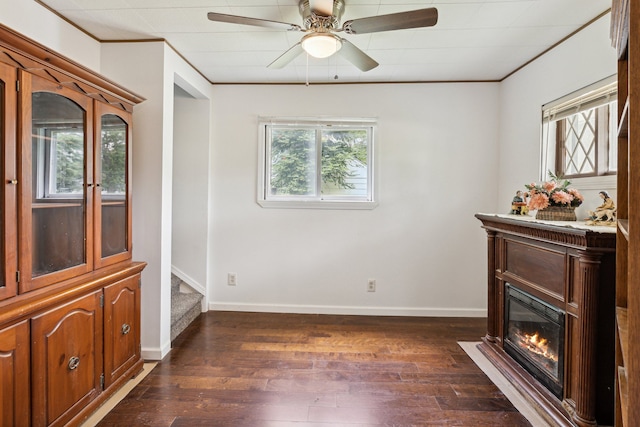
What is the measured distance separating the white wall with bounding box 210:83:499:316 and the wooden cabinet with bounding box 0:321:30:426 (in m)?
2.09

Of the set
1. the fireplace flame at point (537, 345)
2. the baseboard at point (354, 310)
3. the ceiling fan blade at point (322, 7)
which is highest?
the ceiling fan blade at point (322, 7)

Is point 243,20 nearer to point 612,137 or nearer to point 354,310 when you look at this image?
point 612,137

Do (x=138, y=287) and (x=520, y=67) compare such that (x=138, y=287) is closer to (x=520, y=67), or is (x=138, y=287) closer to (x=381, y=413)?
(x=381, y=413)

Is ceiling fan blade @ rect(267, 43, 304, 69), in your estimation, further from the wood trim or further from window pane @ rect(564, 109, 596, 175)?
window pane @ rect(564, 109, 596, 175)

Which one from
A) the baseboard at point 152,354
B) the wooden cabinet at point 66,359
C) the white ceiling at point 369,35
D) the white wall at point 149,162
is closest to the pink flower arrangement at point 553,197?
the white ceiling at point 369,35

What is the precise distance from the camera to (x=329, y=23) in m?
1.89

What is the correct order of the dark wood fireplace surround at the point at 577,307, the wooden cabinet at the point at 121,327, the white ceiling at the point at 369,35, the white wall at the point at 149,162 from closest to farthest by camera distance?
the dark wood fireplace surround at the point at 577,307, the wooden cabinet at the point at 121,327, the white ceiling at the point at 369,35, the white wall at the point at 149,162

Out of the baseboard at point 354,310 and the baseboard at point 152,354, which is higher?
the baseboard at point 354,310

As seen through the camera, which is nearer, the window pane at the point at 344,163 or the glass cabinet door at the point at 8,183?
the glass cabinet door at the point at 8,183

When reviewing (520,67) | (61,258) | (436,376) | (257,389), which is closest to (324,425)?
(257,389)

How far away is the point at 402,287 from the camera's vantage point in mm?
3402

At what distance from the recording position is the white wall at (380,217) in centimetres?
332

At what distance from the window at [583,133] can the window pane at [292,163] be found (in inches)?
84.7

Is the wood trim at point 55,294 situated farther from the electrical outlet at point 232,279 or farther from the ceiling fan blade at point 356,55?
the ceiling fan blade at point 356,55
